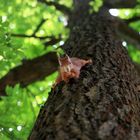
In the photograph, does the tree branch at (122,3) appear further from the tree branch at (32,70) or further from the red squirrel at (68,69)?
the red squirrel at (68,69)

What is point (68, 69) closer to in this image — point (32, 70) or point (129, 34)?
point (32, 70)

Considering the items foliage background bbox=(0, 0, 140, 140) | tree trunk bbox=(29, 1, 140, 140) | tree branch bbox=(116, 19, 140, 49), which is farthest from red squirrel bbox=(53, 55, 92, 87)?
tree branch bbox=(116, 19, 140, 49)

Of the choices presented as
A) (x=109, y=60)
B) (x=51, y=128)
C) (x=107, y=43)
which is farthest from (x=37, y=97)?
(x=51, y=128)

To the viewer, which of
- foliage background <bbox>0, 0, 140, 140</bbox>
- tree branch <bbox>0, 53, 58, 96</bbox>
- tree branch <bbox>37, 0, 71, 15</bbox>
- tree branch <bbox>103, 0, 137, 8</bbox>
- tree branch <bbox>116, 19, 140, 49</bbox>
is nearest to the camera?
foliage background <bbox>0, 0, 140, 140</bbox>

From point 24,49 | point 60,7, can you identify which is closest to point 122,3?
point 60,7

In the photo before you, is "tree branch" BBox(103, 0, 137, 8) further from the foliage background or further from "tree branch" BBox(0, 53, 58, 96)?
"tree branch" BBox(0, 53, 58, 96)

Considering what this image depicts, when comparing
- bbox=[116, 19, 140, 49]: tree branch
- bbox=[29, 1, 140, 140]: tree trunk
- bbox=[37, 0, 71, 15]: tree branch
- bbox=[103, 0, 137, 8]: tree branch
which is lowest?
bbox=[116, 19, 140, 49]: tree branch
